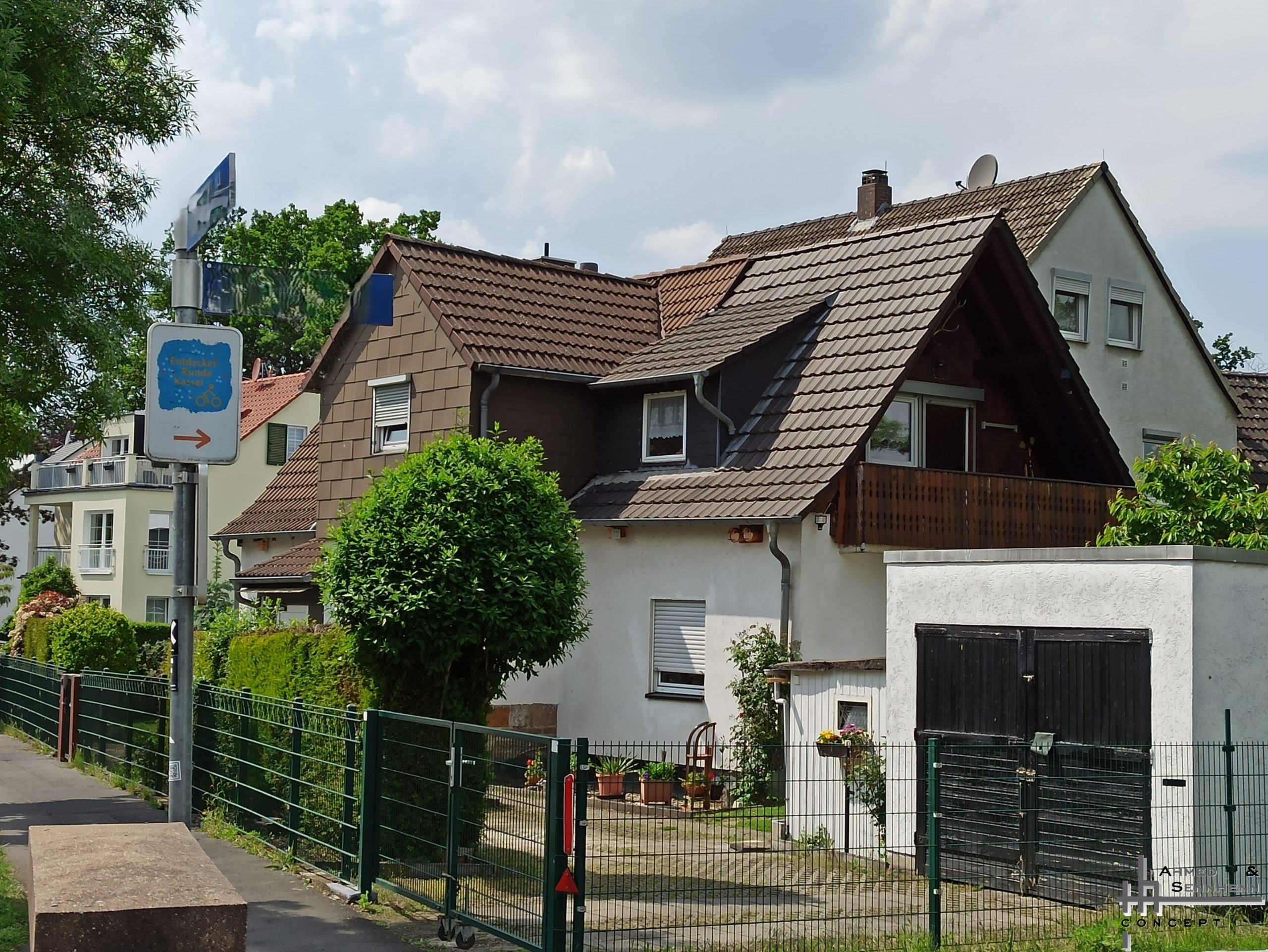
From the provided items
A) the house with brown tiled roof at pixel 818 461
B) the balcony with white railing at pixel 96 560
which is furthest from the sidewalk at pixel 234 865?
the balcony with white railing at pixel 96 560

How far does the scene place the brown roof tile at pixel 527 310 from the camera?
23797 mm

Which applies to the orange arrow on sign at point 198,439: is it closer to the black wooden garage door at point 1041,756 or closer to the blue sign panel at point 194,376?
the blue sign panel at point 194,376

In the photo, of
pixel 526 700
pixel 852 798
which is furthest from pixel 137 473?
pixel 852 798

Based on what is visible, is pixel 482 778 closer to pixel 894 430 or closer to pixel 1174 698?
pixel 1174 698

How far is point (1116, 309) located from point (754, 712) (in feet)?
44.4

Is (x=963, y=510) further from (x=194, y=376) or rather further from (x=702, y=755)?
(x=194, y=376)

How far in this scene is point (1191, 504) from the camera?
21.3m

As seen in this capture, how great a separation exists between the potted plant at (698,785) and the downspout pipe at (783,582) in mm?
1948

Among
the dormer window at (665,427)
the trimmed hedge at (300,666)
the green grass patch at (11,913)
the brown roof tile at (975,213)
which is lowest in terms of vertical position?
the green grass patch at (11,913)

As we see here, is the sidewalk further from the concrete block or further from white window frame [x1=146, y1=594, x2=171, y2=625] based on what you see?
white window frame [x1=146, y1=594, x2=171, y2=625]

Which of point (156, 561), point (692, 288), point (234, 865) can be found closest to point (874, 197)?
point (692, 288)

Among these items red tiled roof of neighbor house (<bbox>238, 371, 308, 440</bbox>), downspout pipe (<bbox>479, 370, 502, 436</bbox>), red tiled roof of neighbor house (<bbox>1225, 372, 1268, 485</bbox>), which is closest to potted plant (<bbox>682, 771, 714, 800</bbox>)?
downspout pipe (<bbox>479, 370, 502, 436</bbox>)

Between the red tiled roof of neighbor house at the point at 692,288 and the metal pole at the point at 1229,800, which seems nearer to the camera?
the metal pole at the point at 1229,800

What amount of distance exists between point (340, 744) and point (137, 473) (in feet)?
154
